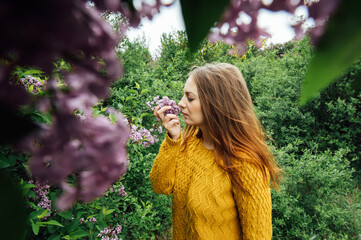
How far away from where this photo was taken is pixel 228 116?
1417 mm

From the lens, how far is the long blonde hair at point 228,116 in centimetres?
138

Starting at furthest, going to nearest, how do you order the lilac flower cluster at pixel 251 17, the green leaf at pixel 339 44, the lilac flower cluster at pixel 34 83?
the lilac flower cluster at pixel 34 83 < the lilac flower cluster at pixel 251 17 < the green leaf at pixel 339 44

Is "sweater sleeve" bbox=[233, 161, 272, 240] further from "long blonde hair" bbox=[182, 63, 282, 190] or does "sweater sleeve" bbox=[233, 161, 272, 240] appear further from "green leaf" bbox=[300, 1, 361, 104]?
"green leaf" bbox=[300, 1, 361, 104]

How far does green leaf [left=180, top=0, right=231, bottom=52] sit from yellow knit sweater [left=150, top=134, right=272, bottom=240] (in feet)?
3.93

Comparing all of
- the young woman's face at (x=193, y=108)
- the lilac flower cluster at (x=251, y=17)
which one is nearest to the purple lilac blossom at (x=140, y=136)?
the young woman's face at (x=193, y=108)

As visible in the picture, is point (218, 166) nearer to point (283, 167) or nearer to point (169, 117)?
point (169, 117)

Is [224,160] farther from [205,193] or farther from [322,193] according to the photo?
[322,193]

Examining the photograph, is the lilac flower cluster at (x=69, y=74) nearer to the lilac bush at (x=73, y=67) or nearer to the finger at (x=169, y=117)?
the lilac bush at (x=73, y=67)

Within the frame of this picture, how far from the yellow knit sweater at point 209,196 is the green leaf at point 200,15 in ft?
3.93

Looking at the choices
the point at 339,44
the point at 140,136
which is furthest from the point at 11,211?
the point at 140,136

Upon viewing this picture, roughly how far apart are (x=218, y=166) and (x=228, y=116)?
1.02 feet

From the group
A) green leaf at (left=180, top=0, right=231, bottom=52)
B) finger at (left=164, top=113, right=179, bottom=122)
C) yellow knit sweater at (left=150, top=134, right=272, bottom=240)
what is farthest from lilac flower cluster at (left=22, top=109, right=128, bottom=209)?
finger at (left=164, top=113, right=179, bottom=122)

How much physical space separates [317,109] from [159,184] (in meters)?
3.16

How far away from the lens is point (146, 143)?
1993 mm
